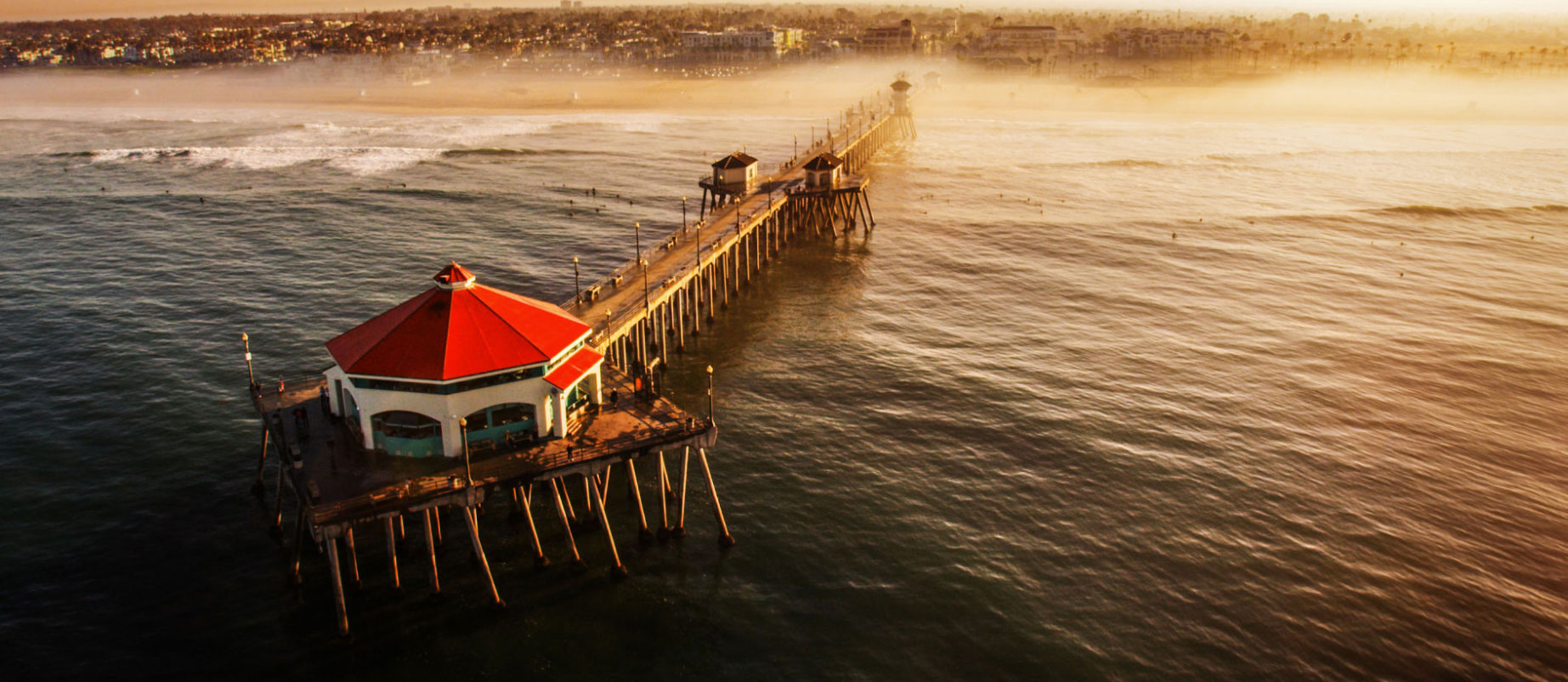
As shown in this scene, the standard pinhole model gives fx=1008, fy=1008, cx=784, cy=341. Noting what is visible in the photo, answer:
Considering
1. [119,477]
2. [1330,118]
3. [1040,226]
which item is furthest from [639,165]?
[1330,118]

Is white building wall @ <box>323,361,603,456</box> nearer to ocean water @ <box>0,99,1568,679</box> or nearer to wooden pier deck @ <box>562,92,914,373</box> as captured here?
ocean water @ <box>0,99,1568,679</box>

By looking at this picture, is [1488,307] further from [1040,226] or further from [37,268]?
[37,268]

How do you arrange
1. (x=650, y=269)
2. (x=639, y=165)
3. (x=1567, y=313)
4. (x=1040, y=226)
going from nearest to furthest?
(x=650, y=269) → (x=1567, y=313) → (x=1040, y=226) → (x=639, y=165)

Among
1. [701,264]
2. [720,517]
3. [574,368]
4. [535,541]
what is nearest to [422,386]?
[574,368]

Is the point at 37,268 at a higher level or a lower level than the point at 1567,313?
higher

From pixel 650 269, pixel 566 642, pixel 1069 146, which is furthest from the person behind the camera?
pixel 1069 146
